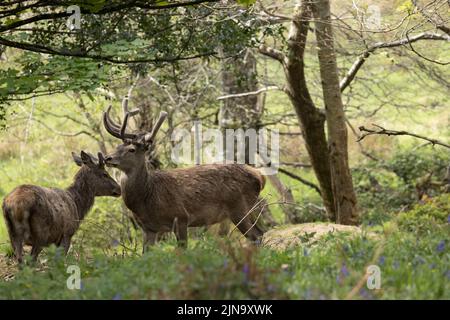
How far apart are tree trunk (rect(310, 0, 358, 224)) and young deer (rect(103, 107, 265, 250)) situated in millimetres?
2581

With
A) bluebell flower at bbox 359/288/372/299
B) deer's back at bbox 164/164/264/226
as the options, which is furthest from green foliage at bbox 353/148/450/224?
bluebell flower at bbox 359/288/372/299

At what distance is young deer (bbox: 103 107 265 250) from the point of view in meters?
11.5

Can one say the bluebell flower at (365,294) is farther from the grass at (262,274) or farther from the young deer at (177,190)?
the young deer at (177,190)

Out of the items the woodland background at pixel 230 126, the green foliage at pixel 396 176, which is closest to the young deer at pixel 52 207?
the woodland background at pixel 230 126

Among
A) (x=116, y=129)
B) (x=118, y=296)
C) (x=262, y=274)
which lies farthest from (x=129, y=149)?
(x=262, y=274)

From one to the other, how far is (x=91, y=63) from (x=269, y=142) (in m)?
11.1

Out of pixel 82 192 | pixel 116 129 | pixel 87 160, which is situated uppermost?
pixel 116 129

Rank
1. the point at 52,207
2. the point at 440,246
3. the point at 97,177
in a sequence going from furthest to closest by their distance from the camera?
the point at 97,177 → the point at 52,207 → the point at 440,246

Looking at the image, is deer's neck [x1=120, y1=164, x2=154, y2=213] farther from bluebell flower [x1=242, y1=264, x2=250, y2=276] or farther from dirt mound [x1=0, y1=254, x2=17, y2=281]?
bluebell flower [x1=242, y1=264, x2=250, y2=276]

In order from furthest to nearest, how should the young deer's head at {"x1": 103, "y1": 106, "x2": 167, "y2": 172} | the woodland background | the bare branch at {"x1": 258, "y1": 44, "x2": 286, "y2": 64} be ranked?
the bare branch at {"x1": 258, "y1": 44, "x2": 286, "y2": 64}
the young deer's head at {"x1": 103, "y1": 106, "x2": 167, "y2": 172}
the woodland background

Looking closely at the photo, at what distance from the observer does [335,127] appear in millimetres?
14461

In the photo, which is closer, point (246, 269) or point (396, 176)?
point (246, 269)

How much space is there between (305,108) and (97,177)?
4.82 m

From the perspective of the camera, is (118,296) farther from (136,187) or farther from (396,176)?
(396,176)
